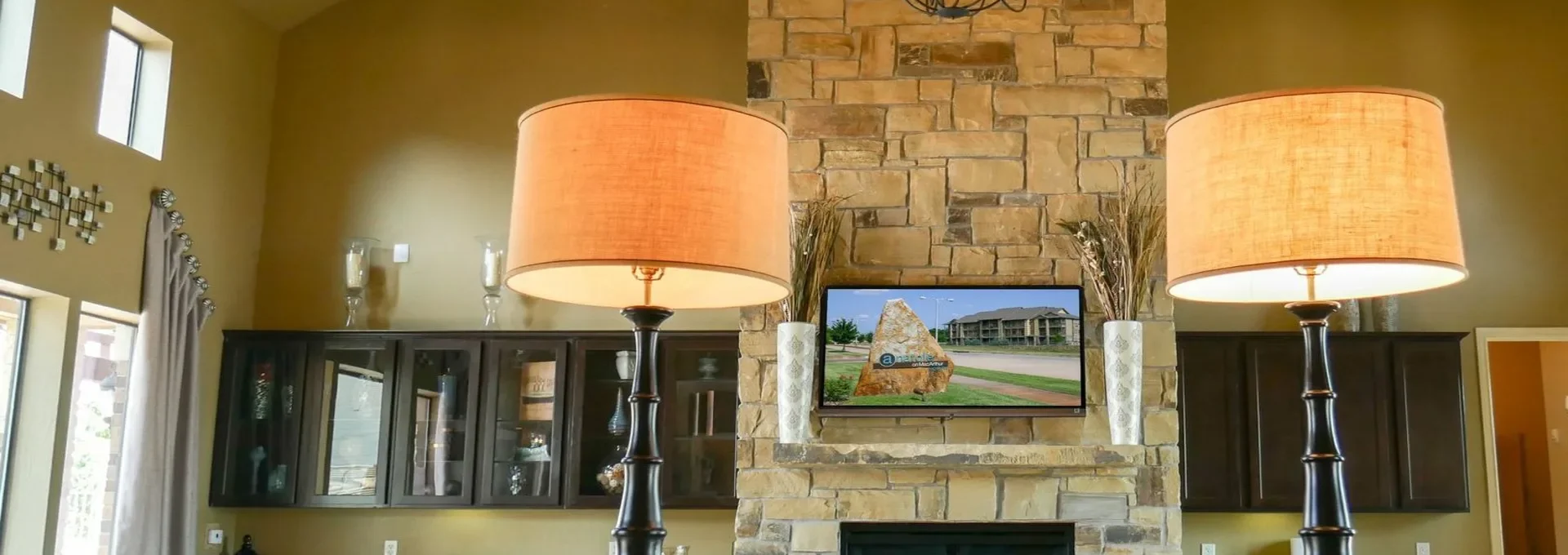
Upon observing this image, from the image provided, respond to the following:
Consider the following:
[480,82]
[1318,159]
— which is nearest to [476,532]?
[480,82]

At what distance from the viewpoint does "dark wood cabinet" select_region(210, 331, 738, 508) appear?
6.32 m

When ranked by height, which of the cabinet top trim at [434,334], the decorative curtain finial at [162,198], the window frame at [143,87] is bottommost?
the cabinet top trim at [434,334]

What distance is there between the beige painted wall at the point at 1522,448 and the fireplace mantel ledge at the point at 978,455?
14.6ft

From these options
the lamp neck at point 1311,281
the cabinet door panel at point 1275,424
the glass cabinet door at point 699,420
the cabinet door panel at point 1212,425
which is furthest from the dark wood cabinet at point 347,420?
the lamp neck at point 1311,281

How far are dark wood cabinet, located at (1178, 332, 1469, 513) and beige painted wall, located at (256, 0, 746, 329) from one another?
2871 millimetres

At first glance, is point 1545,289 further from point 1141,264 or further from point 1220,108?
point 1220,108

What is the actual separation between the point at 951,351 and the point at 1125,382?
0.69 meters

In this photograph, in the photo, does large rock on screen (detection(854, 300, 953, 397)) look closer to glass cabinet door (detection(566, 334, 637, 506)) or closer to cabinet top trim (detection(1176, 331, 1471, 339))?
glass cabinet door (detection(566, 334, 637, 506))

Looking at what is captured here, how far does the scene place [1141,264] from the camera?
5.25 m

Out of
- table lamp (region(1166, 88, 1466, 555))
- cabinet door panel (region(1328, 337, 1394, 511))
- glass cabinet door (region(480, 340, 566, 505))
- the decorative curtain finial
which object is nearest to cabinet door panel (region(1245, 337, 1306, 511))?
cabinet door panel (region(1328, 337, 1394, 511))

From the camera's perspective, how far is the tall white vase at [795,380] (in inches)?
204

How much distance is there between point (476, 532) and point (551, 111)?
5087 millimetres

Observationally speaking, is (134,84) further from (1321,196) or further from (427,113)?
(1321,196)

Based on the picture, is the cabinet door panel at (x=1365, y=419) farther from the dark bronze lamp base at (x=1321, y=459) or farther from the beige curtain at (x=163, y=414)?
the beige curtain at (x=163, y=414)
